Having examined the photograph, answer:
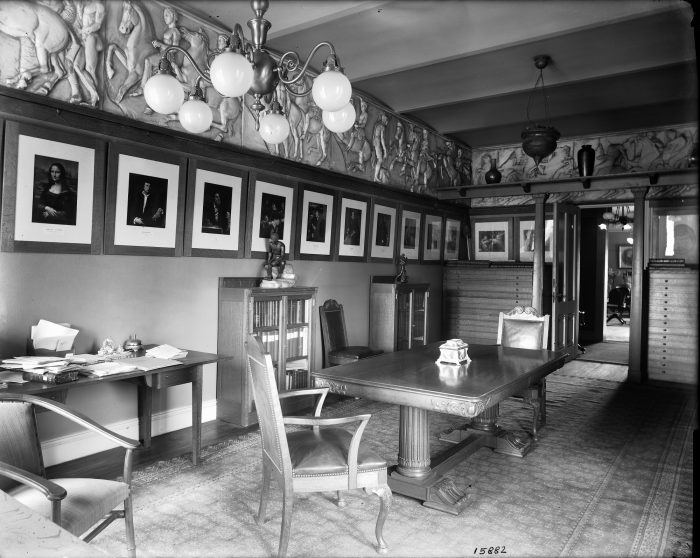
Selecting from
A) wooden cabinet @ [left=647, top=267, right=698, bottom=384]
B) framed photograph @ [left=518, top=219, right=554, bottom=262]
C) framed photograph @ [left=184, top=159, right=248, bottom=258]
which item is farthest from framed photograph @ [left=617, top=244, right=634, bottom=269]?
framed photograph @ [left=184, top=159, right=248, bottom=258]

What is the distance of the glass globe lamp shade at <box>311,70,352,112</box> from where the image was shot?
2936mm

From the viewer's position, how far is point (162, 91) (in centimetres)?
300

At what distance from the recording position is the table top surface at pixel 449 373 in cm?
339

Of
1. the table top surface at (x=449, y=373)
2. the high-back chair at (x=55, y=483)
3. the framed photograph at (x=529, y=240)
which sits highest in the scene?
the framed photograph at (x=529, y=240)

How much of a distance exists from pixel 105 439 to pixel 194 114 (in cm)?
290

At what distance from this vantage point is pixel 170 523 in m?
3.25

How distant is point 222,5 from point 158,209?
190cm

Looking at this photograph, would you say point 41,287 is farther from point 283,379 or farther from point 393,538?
point 393,538

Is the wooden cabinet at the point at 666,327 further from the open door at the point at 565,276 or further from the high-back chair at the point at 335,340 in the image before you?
the high-back chair at the point at 335,340

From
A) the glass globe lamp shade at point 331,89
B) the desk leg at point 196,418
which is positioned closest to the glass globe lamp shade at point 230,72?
the glass globe lamp shade at point 331,89

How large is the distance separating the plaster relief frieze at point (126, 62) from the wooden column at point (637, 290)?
4.39 m

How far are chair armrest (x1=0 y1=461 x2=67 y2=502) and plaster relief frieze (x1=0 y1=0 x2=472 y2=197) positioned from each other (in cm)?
261

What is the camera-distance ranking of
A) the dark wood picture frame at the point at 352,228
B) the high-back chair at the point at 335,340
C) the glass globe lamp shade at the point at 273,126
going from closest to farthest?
the glass globe lamp shade at the point at 273,126
the high-back chair at the point at 335,340
the dark wood picture frame at the point at 352,228

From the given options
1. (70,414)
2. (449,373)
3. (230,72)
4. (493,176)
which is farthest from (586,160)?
(70,414)
